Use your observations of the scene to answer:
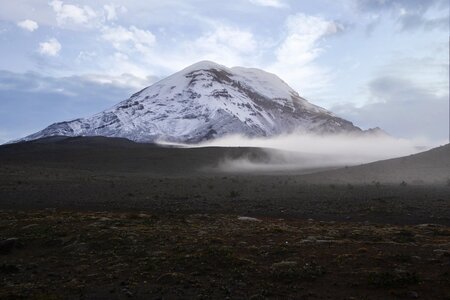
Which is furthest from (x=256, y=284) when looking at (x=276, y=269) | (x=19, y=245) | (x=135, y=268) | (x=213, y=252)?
(x=19, y=245)

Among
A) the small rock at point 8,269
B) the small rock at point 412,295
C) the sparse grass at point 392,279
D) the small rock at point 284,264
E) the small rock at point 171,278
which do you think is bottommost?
the small rock at point 412,295

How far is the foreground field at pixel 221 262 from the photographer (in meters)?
10.8

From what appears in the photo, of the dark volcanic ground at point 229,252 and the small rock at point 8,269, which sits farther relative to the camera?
the small rock at point 8,269

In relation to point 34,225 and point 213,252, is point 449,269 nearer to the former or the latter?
point 213,252

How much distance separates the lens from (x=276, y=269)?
1211 centimetres

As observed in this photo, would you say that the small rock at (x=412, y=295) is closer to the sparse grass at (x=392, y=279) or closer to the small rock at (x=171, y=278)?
the sparse grass at (x=392, y=279)

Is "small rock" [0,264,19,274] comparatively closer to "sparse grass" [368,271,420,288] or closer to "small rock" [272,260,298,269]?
"small rock" [272,260,298,269]

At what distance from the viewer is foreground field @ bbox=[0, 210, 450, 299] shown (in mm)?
10773

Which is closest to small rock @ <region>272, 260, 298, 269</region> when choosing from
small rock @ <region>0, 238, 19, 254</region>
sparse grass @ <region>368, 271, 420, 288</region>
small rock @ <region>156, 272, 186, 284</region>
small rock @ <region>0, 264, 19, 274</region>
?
sparse grass @ <region>368, 271, 420, 288</region>

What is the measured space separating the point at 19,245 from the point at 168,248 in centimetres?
509

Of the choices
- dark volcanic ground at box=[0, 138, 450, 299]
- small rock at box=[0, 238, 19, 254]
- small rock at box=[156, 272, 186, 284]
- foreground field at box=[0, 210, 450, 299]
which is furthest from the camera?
small rock at box=[0, 238, 19, 254]

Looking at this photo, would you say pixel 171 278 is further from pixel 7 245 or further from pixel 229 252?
pixel 7 245

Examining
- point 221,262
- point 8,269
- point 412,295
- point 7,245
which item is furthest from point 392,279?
point 7,245

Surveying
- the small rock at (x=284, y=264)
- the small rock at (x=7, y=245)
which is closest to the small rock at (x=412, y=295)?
the small rock at (x=284, y=264)
